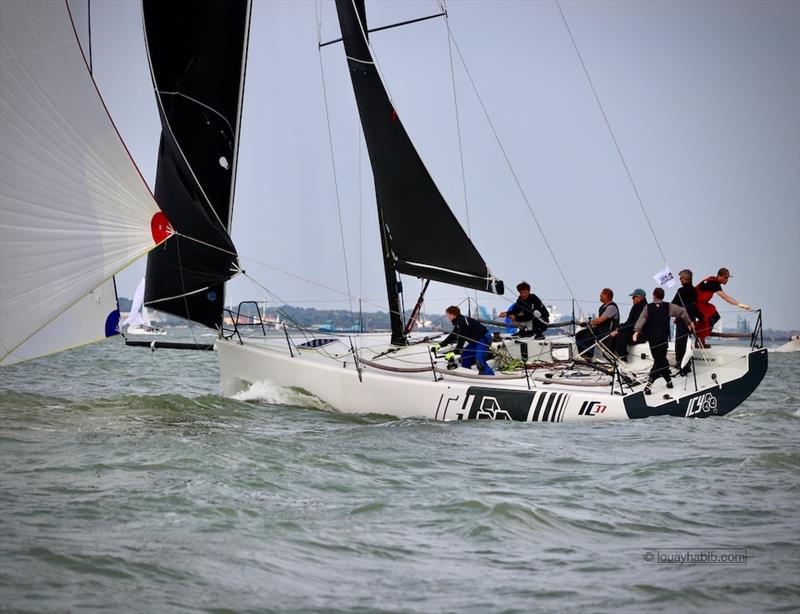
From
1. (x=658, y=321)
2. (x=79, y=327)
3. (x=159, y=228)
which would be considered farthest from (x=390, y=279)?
(x=79, y=327)

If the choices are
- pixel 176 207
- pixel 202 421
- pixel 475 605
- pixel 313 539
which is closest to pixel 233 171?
pixel 176 207

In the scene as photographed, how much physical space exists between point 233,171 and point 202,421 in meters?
3.85

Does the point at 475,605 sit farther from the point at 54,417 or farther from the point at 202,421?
the point at 54,417

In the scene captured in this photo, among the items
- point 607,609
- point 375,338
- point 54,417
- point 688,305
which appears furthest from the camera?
point 375,338

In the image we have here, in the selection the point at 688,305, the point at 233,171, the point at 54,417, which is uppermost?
the point at 233,171

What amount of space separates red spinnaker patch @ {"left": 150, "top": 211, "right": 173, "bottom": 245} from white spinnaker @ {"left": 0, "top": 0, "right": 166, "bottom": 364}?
1.11ft

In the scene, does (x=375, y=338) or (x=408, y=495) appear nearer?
(x=408, y=495)

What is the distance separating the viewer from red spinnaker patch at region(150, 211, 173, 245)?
10.0 meters

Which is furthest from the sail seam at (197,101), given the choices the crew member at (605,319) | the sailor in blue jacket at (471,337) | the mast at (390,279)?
the crew member at (605,319)

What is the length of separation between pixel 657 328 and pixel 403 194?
3999 millimetres

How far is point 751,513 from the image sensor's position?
7.04 metres

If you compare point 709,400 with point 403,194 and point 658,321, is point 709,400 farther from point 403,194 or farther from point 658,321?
point 403,194

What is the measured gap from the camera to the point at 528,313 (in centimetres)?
1391

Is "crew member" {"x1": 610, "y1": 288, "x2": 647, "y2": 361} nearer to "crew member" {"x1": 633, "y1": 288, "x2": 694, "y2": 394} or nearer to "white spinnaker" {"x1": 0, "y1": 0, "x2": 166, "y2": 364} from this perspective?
"crew member" {"x1": 633, "y1": 288, "x2": 694, "y2": 394}
